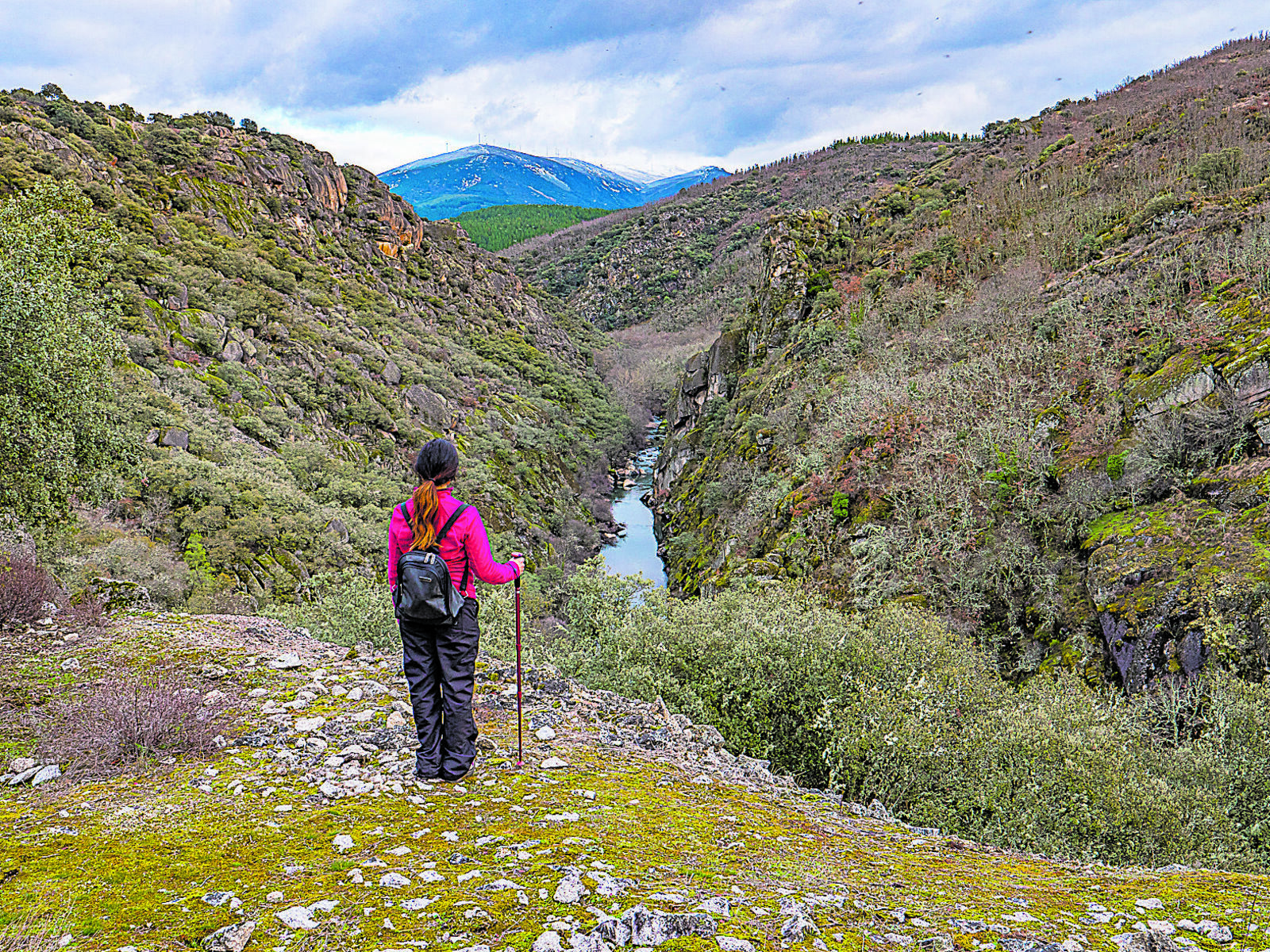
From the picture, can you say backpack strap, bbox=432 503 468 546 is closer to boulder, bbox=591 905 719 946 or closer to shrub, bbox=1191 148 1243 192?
boulder, bbox=591 905 719 946

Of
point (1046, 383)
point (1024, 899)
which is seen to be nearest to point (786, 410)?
point (1046, 383)

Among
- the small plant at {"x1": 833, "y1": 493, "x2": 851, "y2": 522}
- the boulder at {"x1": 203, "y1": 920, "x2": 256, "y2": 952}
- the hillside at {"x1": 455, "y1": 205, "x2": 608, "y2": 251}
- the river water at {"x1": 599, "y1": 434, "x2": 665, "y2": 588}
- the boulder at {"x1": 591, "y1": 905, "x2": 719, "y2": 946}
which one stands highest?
the hillside at {"x1": 455, "y1": 205, "x2": 608, "y2": 251}

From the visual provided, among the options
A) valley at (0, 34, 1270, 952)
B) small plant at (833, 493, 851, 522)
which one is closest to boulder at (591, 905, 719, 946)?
valley at (0, 34, 1270, 952)

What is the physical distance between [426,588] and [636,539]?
4439cm

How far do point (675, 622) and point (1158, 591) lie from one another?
9.53m

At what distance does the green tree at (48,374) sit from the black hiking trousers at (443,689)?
20.1ft

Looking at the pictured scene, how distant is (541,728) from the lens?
5.80 m

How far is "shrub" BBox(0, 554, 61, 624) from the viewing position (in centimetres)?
750

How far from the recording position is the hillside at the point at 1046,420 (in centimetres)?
1335

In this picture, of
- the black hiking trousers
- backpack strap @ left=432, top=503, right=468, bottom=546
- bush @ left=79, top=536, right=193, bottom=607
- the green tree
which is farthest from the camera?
bush @ left=79, top=536, right=193, bottom=607

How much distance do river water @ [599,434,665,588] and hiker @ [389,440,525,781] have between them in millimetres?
29741

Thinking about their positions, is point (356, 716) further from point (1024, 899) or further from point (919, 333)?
point (919, 333)

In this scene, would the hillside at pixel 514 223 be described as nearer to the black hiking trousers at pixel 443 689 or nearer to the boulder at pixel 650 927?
the black hiking trousers at pixel 443 689

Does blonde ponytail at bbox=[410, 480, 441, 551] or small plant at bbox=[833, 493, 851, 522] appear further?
small plant at bbox=[833, 493, 851, 522]
